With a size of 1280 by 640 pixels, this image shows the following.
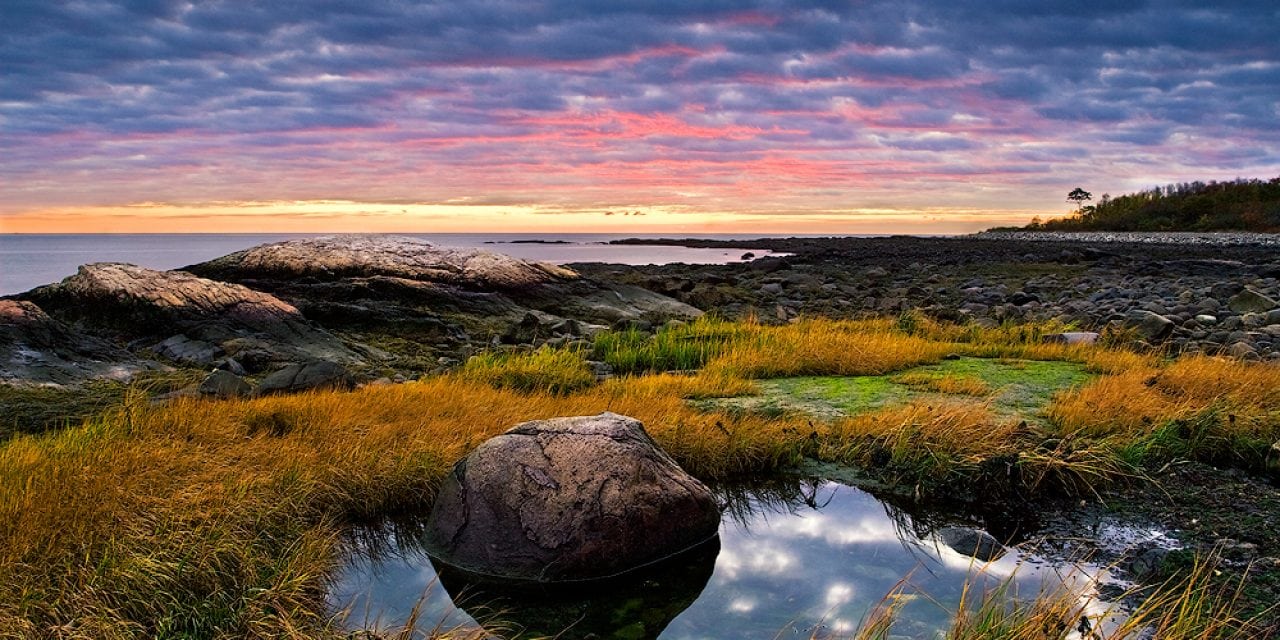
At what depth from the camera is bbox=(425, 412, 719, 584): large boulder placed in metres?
5.52

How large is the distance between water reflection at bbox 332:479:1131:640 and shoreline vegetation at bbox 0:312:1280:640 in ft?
0.88

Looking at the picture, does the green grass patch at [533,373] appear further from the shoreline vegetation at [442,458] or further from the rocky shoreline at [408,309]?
the rocky shoreline at [408,309]

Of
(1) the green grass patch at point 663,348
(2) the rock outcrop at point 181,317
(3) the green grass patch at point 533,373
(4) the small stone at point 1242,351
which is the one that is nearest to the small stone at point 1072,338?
(4) the small stone at point 1242,351

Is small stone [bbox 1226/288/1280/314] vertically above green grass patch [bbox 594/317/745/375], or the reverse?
small stone [bbox 1226/288/1280/314]

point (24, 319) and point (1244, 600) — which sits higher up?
point (24, 319)

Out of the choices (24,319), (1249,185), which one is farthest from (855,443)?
(1249,185)

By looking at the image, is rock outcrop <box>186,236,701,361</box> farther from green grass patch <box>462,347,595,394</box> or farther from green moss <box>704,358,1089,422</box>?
green moss <box>704,358,1089,422</box>

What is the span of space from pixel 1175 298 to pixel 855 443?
17.7 metres

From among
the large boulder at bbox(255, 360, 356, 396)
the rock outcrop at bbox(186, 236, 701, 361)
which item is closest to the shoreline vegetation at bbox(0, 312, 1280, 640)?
the large boulder at bbox(255, 360, 356, 396)

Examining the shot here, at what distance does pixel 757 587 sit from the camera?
5.36 m

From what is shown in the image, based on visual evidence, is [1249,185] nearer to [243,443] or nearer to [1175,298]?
[1175,298]

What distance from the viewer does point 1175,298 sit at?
70.5ft

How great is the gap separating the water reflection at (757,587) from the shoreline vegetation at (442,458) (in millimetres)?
267

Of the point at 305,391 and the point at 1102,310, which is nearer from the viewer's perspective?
the point at 305,391
